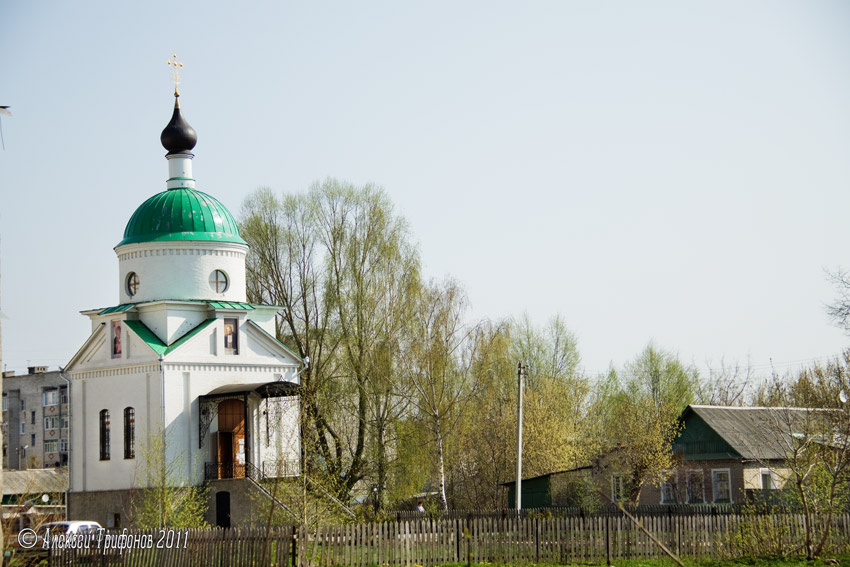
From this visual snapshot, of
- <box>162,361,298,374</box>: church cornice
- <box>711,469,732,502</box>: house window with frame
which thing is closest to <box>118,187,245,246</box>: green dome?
<box>162,361,298,374</box>: church cornice

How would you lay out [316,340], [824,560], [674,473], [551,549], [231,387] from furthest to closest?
[316,340]
[674,473]
[231,387]
[551,549]
[824,560]

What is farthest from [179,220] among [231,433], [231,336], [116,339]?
[231,433]

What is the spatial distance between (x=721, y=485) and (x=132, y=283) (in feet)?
67.2

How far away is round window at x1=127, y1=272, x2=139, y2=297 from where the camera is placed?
33906 mm

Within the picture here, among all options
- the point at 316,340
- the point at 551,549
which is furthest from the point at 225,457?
the point at 551,549

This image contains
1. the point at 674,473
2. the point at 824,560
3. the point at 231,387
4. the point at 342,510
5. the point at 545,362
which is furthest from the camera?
the point at 545,362

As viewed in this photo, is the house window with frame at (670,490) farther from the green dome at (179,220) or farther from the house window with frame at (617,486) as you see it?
the green dome at (179,220)

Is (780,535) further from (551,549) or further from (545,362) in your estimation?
(545,362)

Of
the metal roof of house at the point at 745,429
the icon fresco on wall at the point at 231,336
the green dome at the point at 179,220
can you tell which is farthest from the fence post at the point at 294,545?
the metal roof of house at the point at 745,429

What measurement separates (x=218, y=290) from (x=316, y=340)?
19.7 feet

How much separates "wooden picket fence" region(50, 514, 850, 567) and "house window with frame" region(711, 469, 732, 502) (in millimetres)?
10951

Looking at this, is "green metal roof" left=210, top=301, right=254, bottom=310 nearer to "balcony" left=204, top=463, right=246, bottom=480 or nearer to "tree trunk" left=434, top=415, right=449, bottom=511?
"balcony" left=204, top=463, right=246, bottom=480

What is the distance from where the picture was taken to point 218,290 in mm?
33844

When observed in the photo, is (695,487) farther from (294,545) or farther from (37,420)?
(37,420)
